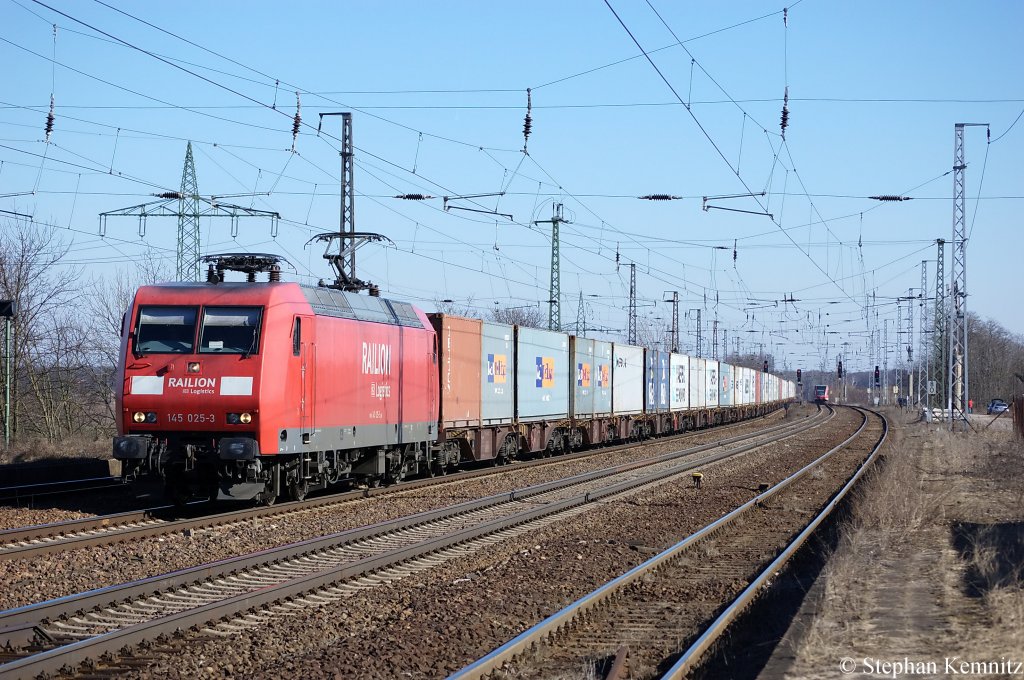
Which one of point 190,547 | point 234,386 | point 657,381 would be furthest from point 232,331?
point 657,381

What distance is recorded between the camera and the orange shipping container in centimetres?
2233

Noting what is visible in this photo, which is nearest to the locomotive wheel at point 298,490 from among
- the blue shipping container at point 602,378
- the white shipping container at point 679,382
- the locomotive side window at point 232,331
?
the locomotive side window at point 232,331

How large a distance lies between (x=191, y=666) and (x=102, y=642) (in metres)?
0.75

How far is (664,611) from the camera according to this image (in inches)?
384

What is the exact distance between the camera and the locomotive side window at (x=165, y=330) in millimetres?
14992

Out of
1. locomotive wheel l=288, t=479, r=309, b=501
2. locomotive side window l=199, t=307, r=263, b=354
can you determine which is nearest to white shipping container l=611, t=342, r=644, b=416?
locomotive wheel l=288, t=479, r=309, b=501

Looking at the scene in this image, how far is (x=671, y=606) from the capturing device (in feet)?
32.7

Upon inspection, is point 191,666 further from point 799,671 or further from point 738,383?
point 738,383

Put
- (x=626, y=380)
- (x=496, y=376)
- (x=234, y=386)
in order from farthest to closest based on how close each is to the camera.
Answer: (x=626, y=380) < (x=496, y=376) < (x=234, y=386)

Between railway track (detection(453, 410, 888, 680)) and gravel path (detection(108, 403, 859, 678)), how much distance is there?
0.35 metres

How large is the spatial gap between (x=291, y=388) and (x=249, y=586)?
5.30 meters

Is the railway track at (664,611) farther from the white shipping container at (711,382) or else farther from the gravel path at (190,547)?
the white shipping container at (711,382)
